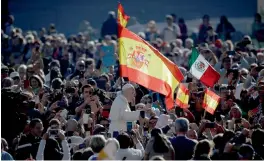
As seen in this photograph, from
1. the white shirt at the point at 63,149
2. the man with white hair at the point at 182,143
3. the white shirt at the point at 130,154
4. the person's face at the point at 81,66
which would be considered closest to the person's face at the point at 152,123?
the white shirt at the point at 63,149

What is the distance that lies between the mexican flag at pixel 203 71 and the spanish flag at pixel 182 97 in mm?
812

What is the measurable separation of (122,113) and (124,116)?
0.06 metres

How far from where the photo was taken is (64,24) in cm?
4691

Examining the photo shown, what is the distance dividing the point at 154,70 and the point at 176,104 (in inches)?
48.7

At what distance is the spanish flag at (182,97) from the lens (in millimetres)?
21781

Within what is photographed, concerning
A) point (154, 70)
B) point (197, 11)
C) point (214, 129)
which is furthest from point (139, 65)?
point (197, 11)

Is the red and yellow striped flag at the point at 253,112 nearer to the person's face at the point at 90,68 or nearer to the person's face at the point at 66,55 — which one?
the person's face at the point at 90,68

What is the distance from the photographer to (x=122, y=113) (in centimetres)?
2064

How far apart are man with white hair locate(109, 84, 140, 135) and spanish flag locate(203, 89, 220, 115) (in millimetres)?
1737

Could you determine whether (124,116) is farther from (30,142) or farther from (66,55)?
(66,55)

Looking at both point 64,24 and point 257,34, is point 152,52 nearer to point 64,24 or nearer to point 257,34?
point 257,34

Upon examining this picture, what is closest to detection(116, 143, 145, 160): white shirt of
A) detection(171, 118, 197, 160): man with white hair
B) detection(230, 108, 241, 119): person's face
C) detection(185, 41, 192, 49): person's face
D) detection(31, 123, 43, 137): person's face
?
detection(171, 118, 197, 160): man with white hair

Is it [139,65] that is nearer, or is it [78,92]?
[139,65]

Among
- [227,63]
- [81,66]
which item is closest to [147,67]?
[227,63]
